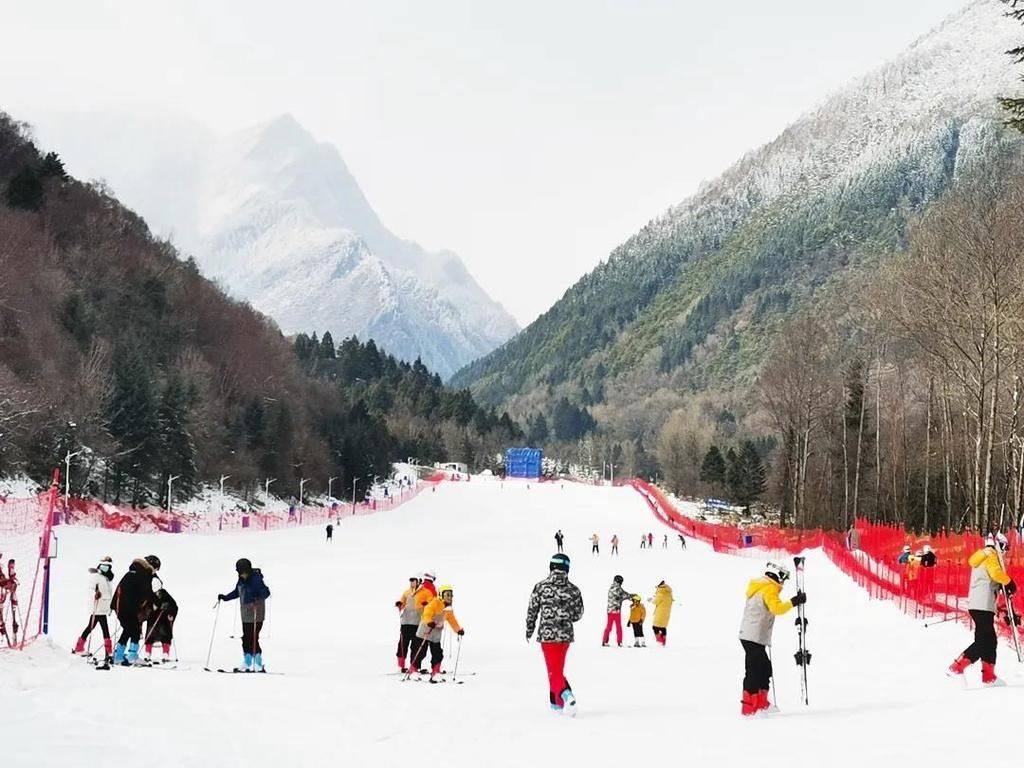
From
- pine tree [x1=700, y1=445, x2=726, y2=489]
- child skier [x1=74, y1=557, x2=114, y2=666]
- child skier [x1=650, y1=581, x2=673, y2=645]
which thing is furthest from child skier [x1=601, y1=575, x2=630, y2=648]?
pine tree [x1=700, y1=445, x2=726, y2=489]

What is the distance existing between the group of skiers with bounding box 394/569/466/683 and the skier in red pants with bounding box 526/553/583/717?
9.32 feet

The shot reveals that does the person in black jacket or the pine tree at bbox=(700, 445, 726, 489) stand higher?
the pine tree at bbox=(700, 445, 726, 489)

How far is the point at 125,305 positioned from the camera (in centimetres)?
8081

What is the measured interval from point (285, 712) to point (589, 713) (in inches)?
121

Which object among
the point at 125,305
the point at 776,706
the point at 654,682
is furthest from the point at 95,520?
the point at 125,305

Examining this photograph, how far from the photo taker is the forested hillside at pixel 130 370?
184ft

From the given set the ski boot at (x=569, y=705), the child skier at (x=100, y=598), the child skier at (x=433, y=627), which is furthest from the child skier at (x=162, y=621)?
the ski boot at (x=569, y=705)

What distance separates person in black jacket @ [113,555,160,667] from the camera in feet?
44.7

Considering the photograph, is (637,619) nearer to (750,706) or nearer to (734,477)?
(750,706)

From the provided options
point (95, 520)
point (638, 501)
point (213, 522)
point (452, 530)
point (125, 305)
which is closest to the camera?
point (95, 520)

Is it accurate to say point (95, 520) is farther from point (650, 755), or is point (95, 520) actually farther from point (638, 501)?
point (638, 501)

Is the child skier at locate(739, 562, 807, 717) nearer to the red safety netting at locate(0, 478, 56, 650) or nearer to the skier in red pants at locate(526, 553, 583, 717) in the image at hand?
the skier in red pants at locate(526, 553, 583, 717)

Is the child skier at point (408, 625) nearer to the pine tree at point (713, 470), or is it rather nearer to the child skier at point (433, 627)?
the child skier at point (433, 627)

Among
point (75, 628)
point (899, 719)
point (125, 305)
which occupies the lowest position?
point (75, 628)
